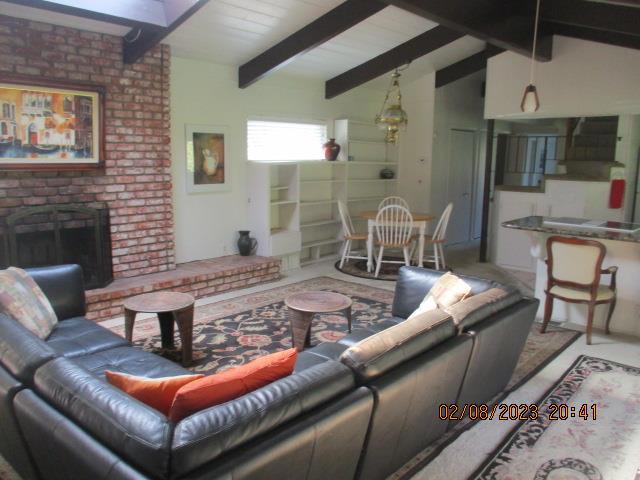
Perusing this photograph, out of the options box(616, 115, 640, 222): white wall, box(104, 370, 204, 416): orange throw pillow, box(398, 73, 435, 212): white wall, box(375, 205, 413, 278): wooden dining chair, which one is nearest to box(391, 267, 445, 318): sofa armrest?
box(104, 370, 204, 416): orange throw pillow

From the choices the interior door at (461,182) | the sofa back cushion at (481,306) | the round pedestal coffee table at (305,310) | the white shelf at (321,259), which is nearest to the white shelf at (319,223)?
the white shelf at (321,259)

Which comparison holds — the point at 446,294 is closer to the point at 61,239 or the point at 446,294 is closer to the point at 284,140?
the point at 61,239

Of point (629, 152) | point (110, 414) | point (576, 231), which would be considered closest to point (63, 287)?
point (110, 414)

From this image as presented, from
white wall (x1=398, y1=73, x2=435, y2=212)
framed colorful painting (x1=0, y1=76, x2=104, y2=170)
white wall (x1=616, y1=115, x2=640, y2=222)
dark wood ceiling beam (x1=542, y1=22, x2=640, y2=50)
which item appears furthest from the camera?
white wall (x1=398, y1=73, x2=435, y2=212)

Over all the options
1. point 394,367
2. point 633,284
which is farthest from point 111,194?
point 633,284

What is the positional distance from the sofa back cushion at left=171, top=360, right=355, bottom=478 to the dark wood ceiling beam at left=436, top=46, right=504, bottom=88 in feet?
19.1

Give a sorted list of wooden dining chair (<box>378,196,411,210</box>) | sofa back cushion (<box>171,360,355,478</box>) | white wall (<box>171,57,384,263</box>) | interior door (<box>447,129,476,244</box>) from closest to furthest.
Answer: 1. sofa back cushion (<box>171,360,355,478</box>)
2. white wall (<box>171,57,384,263</box>)
3. wooden dining chair (<box>378,196,411,210</box>)
4. interior door (<box>447,129,476,244</box>)

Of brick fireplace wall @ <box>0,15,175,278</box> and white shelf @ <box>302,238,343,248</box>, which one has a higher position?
brick fireplace wall @ <box>0,15,175,278</box>

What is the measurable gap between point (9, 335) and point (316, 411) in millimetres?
1388

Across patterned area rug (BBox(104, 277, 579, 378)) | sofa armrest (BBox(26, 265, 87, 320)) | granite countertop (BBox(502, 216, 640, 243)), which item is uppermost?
granite countertop (BBox(502, 216, 640, 243))

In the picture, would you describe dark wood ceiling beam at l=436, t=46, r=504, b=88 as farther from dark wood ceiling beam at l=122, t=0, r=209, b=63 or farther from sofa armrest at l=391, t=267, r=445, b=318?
sofa armrest at l=391, t=267, r=445, b=318

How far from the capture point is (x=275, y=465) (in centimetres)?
143

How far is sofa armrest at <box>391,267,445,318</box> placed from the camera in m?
3.29

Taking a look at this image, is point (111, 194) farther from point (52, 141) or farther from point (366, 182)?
point (366, 182)
